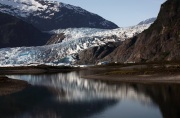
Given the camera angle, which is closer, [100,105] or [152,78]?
[100,105]

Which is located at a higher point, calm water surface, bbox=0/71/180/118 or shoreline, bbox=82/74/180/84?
shoreline, bbox=82/74/180/84

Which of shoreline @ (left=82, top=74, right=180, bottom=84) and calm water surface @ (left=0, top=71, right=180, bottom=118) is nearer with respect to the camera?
calm water surface @ (left=0, top=71, right=180, bottom=118)

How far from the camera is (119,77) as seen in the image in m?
118

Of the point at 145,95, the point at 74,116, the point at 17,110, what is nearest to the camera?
the point at 74,116

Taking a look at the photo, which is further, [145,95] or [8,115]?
[145,95]

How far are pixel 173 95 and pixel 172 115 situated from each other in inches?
737

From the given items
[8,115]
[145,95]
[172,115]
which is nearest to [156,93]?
[145,95]

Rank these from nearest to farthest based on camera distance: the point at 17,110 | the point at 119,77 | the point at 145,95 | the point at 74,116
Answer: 1. the point at 74,116
2. the point at 17,110
3. the point at 145,95
4. the point at 119,77

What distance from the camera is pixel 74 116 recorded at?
169 ft

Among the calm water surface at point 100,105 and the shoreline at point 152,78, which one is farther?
the shoreline at point 152,78

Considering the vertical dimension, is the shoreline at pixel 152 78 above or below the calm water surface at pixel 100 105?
above

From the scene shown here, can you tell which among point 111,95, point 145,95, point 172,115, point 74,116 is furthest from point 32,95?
point 172,115

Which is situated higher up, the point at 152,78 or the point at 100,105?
the point at 152,78

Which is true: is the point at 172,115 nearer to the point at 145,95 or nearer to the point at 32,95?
the point at 145,95
